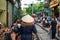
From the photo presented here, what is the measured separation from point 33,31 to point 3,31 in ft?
3.82

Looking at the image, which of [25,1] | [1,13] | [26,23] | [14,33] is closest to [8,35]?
[14,33]

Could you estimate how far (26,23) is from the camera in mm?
7695

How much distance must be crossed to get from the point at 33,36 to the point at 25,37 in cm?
53

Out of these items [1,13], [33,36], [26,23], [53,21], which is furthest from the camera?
[1,13]

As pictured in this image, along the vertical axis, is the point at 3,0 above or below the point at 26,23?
above

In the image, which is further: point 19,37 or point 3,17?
point 3,17

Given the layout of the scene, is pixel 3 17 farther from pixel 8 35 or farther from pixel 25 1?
pixel 25 1

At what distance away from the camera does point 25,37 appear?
25.9ft

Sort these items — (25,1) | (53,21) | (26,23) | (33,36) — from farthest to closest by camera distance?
(25,1) → (53,21) → (33,36) → (26,23)

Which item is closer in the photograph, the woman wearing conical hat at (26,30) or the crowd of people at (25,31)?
the crowd of people at (25,31)

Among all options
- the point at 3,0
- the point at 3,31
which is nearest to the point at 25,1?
the point at 3,0

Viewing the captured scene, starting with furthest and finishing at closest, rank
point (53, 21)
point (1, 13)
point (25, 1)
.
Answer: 1. point (25, 1)
2. point (1, 13)
3. point (53, 21)

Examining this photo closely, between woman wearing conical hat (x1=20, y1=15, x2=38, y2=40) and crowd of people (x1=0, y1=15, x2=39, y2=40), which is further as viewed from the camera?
woman wearing conical hat (x1=20, y1=15, x2=38, y2=40)

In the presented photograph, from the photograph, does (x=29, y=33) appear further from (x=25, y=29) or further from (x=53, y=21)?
(x=53, y=21)
